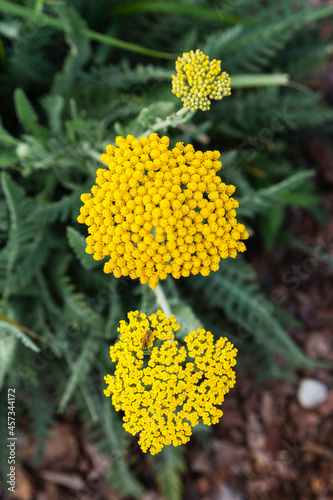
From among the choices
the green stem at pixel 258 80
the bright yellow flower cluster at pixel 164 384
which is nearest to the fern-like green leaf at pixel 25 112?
the green stem at pixel 258 80

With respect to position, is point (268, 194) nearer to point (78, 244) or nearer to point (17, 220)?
point (78, 244)

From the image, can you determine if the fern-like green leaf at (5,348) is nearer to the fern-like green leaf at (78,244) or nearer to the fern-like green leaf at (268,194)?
the fern-like green leaf at (78,244)

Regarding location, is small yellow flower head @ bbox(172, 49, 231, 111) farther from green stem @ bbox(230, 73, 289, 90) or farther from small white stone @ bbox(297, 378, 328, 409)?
small white stone @ bbox(297, 378, 328, 409)

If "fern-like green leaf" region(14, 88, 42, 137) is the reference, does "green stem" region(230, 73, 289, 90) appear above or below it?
below


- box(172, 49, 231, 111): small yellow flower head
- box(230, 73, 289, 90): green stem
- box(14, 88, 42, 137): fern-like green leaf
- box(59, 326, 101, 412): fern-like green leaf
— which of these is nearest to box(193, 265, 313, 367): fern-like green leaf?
box(59, 326, 101, 412): fern-like green leaf

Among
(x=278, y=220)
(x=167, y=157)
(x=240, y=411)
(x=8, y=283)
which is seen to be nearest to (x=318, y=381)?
(x=240, y=411)

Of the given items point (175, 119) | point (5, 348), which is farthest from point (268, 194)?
point (5, 348)
